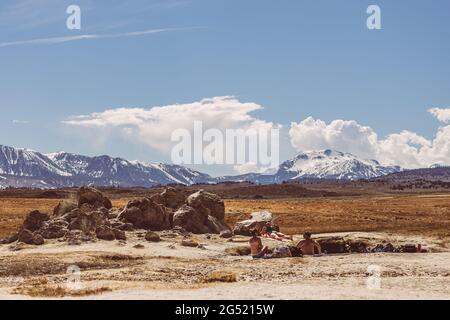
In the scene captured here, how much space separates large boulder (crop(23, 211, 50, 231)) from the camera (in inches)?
1865

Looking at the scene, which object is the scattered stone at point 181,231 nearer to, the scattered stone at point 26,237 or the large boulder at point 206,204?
the large boulder at point 206,204

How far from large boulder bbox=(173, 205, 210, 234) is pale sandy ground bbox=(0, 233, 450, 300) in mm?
6030

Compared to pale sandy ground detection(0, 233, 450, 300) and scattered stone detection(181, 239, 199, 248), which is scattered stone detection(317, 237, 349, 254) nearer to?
pale sandy ground detection(0, 233, 450, 300)

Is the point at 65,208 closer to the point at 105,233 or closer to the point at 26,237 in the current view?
the point at 26,237

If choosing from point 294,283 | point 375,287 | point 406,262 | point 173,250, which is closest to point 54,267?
point 173,250

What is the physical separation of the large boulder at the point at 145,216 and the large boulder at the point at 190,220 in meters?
0.99

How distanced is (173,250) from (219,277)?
543 inches

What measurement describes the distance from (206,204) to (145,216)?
803cm

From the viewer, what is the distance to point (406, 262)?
3381cm

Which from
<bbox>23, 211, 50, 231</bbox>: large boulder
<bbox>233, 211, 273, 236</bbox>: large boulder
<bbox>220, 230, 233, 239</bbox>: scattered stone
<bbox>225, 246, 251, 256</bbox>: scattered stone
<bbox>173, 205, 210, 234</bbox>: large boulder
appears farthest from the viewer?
<bbox>233, 211, 273, 236</bbox>: large boulder

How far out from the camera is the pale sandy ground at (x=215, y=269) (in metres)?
22.8

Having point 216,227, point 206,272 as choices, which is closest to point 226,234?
point 216,227

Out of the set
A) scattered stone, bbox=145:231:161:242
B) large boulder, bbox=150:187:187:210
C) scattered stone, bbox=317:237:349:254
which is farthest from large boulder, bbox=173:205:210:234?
scattered stone, bbox=317:237:349:254
